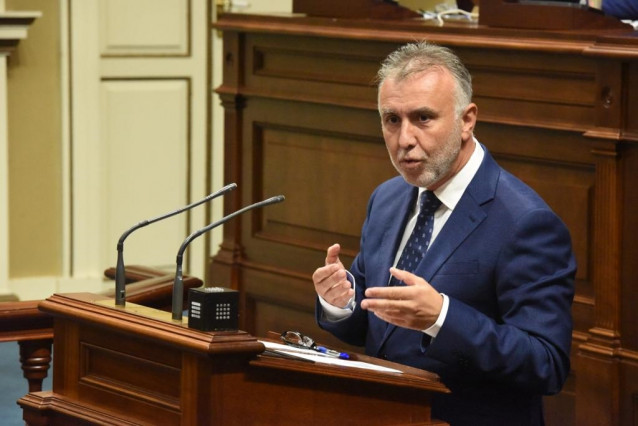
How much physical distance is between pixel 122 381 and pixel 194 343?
29cm

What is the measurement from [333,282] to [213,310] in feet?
1.65

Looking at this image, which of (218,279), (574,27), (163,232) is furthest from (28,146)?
(574,27)

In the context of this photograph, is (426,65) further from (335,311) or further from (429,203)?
(335,311)

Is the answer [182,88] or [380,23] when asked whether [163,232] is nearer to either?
[182,88]

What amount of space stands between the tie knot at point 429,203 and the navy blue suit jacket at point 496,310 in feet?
0.28

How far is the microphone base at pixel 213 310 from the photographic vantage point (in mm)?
2146

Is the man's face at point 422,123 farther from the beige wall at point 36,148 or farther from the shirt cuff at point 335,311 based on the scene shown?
the beige wall at point 36,148

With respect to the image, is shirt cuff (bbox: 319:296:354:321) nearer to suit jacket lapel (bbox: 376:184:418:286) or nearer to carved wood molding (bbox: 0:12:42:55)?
suit jacket lapel (bbox: 376:184:418:286)

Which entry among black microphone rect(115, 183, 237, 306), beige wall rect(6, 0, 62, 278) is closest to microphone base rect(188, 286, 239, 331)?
black microphone rect(115, 183, 237, 306)

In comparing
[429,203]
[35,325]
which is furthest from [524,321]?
[35,325]

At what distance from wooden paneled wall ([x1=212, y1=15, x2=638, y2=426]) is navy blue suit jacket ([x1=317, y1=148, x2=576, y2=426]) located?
1.19 meters

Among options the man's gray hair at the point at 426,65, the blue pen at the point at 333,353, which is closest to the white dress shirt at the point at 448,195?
the man's gray hair at the point at 426,65

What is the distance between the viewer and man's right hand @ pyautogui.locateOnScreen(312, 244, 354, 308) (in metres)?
2.55

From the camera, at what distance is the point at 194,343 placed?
6.96ft
